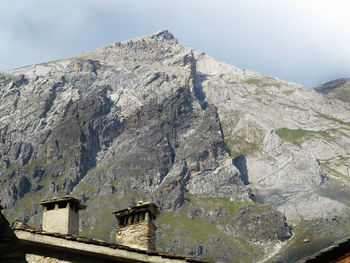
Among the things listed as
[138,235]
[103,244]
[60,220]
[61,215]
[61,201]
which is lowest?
[103,244]

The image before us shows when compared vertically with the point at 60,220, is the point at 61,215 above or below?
above

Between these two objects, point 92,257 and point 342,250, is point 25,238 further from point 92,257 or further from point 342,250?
point 342,250

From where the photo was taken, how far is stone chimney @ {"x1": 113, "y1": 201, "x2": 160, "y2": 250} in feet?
72.6

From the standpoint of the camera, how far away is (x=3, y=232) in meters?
6.94

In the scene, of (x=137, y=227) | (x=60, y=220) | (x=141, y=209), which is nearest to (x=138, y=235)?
(x=137, y=227)

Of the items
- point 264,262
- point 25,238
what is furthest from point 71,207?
point 264,262

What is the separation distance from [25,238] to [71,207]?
16.5ft

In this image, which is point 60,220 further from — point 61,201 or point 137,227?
point 137,227

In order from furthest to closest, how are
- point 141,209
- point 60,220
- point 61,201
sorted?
point 141,209, point 61,201, point 60,220

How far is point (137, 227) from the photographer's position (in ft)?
73.7

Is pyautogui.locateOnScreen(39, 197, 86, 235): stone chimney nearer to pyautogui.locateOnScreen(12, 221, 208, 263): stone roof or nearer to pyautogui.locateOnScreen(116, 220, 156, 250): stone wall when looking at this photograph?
pyautogui.locateOnScreen(116, 220, 156, 250): stone wall

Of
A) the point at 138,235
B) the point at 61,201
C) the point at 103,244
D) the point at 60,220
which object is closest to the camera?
the point at 103,244

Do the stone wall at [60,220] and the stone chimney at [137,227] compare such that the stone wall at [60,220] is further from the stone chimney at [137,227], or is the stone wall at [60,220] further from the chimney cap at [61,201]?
the stone chimney at [137,227]

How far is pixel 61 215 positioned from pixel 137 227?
334 cm
